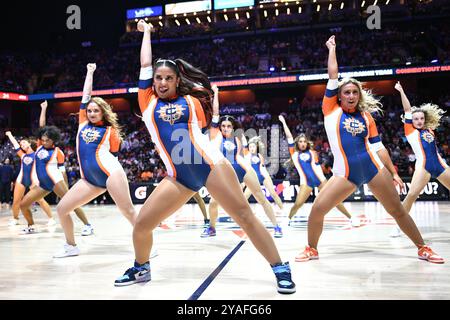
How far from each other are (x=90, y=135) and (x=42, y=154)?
111 inches

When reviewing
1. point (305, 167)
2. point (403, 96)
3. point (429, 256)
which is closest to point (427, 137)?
point (403, 96)

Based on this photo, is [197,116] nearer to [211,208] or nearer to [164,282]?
[164,282]

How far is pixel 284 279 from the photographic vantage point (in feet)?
9.62

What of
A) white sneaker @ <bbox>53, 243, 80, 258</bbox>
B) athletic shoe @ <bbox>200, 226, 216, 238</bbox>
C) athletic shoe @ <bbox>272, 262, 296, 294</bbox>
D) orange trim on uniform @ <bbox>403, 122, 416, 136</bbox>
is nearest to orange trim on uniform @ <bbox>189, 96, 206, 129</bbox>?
athletic shoe @ <bbox>272, 262, 296, 294</bbox>

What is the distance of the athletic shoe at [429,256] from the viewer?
12.5 ft

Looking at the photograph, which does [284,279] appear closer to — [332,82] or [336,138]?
[336,138]

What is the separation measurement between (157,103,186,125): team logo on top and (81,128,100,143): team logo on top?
1.94m

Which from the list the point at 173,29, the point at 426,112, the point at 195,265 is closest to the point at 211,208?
the point at 195,265

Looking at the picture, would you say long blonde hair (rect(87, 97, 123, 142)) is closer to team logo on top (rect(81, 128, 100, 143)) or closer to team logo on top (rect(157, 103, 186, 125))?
team logo on top (rect(81, 128, 100, 143))

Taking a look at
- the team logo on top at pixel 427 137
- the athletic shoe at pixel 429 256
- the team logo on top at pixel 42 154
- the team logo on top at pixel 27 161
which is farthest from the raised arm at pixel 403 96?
the team logo on top at pixel 27 161

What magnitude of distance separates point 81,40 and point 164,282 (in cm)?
2897

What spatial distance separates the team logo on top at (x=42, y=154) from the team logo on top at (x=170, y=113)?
4.73 m

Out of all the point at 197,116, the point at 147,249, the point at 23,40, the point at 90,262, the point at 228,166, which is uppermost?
the point at 23,40
